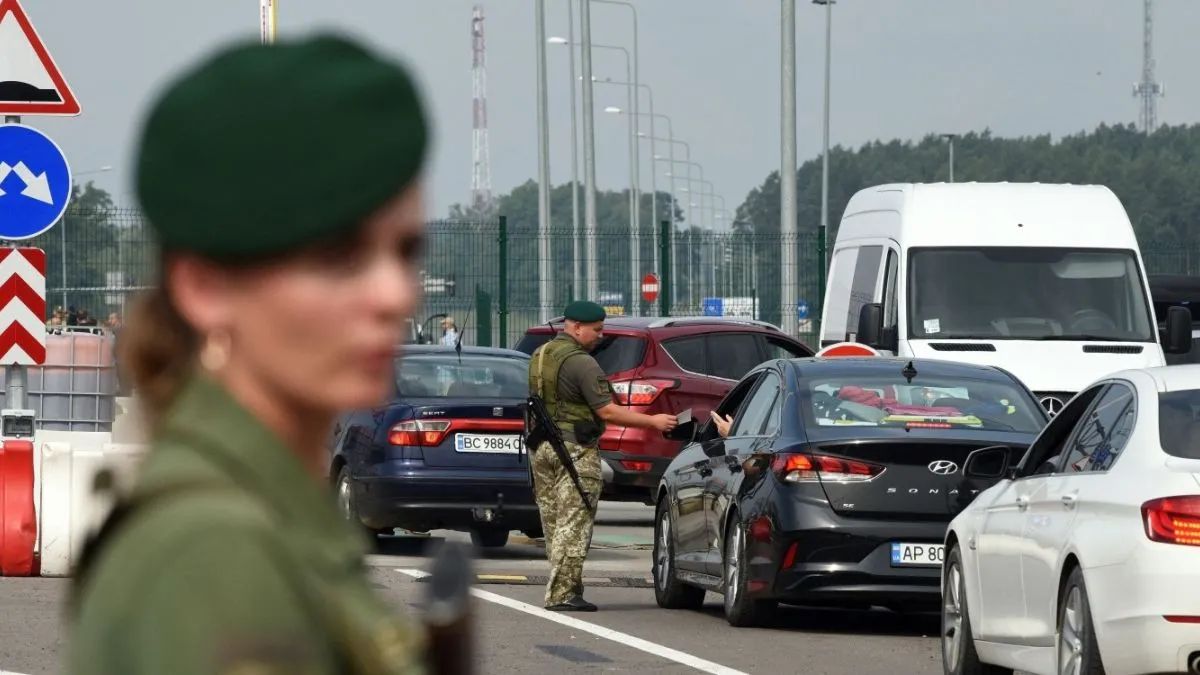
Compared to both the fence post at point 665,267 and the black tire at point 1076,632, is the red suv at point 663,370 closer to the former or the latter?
the fence post at point 665,267

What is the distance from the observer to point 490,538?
1839cm

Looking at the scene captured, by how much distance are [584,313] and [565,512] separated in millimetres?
1155

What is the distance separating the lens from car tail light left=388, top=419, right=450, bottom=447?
16609 mm

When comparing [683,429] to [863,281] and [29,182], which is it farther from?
[863,281]

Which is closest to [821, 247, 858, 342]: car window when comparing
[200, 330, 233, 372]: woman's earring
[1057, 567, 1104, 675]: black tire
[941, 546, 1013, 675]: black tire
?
[941, 546, 1013, 675]: black tire

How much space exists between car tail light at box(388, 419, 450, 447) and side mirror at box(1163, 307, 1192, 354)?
5.67 meters

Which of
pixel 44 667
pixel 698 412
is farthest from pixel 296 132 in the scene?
pixel 698 412

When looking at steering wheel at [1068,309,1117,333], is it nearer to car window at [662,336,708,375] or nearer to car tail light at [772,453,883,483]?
car window at [662,336,708,375]

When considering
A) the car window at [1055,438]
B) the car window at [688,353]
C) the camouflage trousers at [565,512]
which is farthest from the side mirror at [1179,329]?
the car window at [1055,438]

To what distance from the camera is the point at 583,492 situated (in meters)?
13.4

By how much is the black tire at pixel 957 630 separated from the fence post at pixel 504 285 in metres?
20.3

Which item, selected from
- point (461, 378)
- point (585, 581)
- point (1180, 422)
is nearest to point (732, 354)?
point (461, 378)

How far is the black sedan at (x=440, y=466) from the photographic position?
16.5 m

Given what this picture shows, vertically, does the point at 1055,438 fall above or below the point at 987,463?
above
